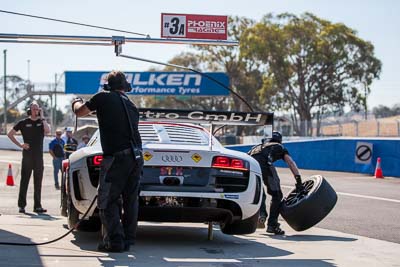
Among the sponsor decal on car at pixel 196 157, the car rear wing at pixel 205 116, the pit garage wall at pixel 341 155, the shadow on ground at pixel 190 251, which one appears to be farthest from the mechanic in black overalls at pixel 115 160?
the pit garage wall at pixel 341 155

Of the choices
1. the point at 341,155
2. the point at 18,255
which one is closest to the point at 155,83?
the point at 341,155

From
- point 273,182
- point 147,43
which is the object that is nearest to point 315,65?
point 147,43

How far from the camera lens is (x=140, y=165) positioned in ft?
23.3

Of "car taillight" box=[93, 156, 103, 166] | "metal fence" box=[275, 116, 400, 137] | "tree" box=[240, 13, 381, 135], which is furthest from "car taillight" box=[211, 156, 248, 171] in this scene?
"tree" box=[240, 13, 381, 135]

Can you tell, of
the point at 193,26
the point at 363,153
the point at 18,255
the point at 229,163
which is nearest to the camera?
the point at 18,255

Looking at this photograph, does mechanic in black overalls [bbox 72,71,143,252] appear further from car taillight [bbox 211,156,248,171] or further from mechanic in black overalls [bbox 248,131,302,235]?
mechanic in black overalls [bbox 248,131,302,235]

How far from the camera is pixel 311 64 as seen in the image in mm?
58500

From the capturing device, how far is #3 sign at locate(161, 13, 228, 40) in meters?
14.2

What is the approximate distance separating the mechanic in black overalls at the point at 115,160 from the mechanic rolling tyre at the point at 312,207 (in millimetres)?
2561

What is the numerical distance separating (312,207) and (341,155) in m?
17.0

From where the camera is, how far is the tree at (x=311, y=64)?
5878cm

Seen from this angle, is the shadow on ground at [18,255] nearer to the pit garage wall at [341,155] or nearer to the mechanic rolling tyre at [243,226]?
the mechanic rolling tyre at [243,226]

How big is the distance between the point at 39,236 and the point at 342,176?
1564 cm

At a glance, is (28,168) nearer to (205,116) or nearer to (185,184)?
(205,116)
